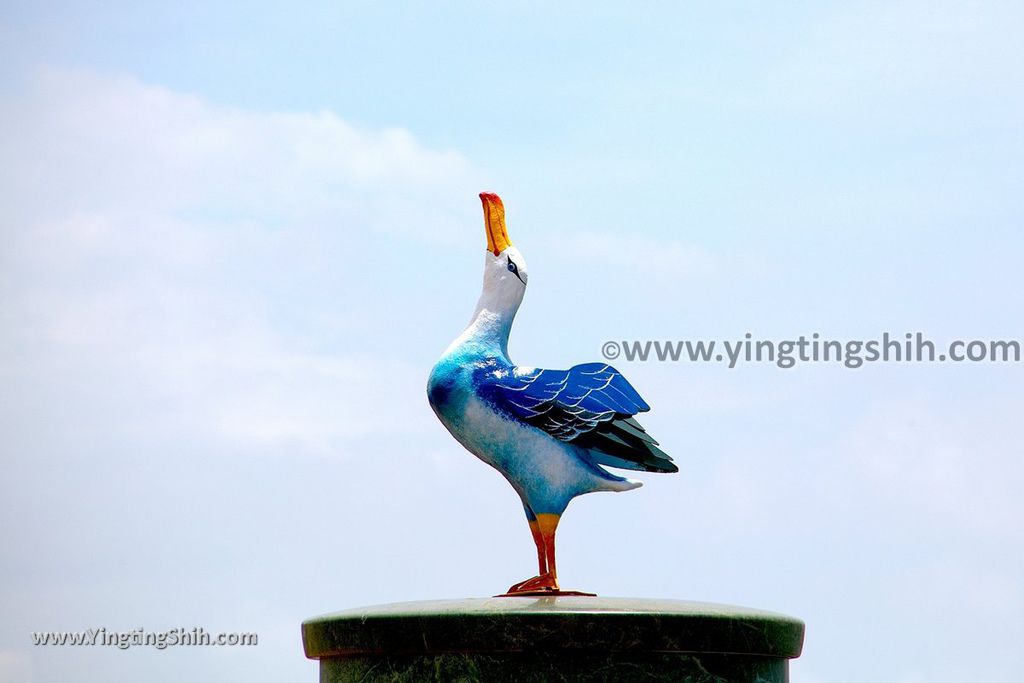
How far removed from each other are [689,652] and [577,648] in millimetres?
584

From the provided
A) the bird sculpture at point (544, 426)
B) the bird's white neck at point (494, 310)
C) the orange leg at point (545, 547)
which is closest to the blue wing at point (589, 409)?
the bird sculpture at point (544, 426)

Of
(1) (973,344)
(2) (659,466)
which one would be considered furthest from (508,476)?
(1) (973,344)

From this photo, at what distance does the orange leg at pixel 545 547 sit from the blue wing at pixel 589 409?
0.47 m

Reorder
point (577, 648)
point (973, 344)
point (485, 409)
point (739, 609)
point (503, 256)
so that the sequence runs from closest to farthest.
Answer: point (577, 648), point (739, 609), point (485, 409), point (503, 256), point (973, 344)

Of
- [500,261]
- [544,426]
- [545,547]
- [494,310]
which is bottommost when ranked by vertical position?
[545,547]

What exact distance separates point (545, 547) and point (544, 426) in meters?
0.70

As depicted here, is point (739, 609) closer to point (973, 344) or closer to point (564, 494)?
point (564, 494)

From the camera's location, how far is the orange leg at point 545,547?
8.12 m

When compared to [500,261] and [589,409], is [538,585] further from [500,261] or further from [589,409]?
[500,261]

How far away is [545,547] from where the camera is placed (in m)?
8.26

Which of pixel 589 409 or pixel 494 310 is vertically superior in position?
pixel 494 310

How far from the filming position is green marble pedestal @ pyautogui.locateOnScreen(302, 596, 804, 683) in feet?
22.6

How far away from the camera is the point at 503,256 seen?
28.9 feet

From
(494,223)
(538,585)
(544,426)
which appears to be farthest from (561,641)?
(494,223)
